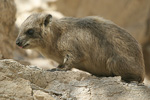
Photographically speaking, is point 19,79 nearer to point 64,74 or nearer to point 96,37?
point 64,74

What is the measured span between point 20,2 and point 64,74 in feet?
36.2

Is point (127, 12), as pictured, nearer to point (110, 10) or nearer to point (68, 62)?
point (110, 10)

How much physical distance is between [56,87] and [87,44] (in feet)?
5.79

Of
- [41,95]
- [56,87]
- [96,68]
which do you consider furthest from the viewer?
[96,68]

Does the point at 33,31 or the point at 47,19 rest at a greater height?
the point at 47,19

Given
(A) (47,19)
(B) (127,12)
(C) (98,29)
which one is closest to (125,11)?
(B) (127,12)

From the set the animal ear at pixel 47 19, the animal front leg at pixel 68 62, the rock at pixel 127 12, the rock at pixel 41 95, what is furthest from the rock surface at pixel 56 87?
the rock at pixel 127 12

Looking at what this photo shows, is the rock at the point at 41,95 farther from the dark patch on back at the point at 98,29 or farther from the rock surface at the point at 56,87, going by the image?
the dark patch on back at the point at 98,29

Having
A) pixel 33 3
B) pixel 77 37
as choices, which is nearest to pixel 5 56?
pixel 77 37

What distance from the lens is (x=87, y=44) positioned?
589 cm

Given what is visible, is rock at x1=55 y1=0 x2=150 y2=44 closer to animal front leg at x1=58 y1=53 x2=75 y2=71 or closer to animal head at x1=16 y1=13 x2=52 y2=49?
animal head at x1=16 y1=13 x2=52 y2=49

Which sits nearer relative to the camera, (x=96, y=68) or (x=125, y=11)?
(x=96, y=68)

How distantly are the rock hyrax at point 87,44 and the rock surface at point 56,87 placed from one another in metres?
0.97

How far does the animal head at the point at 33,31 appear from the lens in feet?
19.2
